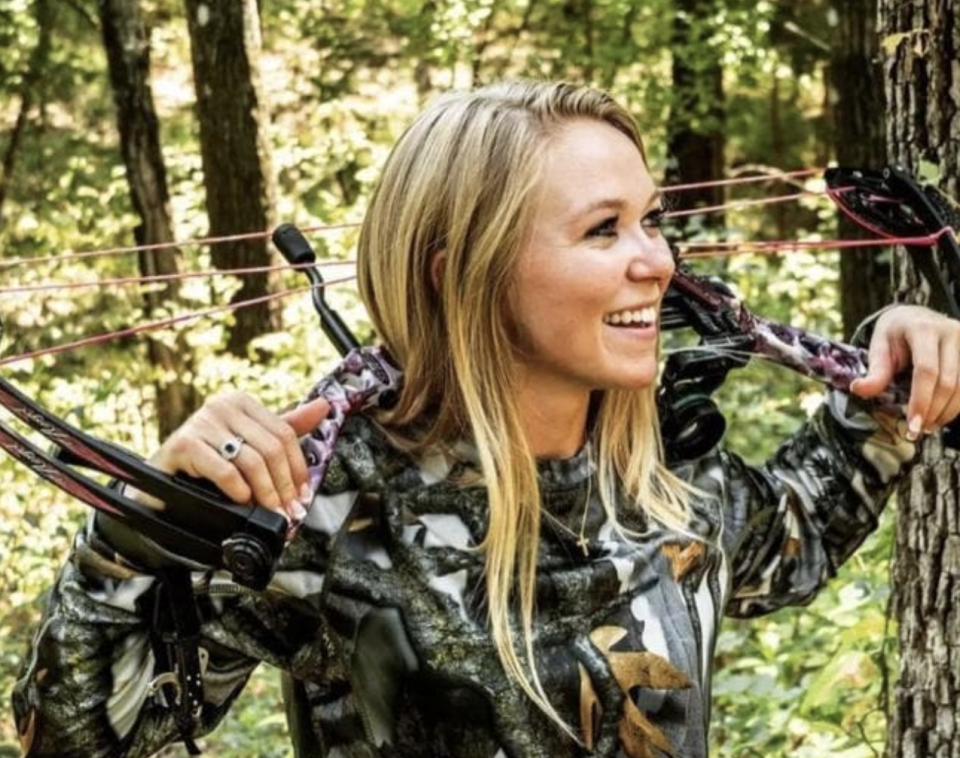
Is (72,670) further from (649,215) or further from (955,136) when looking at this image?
(955,136)

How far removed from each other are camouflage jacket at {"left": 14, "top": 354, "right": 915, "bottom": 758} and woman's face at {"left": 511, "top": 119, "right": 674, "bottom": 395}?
0.57 feet

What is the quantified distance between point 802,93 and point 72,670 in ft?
37.9

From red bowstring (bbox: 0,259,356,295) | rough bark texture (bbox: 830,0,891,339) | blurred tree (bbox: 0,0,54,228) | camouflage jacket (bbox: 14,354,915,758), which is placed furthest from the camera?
blurred tree (bbox: 0,0,54,228)

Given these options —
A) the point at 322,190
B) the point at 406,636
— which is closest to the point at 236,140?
the point at 322,190

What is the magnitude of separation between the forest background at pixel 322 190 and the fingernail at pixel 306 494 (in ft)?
6.54

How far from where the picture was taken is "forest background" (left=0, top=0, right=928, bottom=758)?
14.9 feet

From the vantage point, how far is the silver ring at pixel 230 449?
→ 4.53ft

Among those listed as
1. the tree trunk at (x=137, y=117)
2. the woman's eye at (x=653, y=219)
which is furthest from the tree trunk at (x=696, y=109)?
the woman's eye at (x=653, y=219)

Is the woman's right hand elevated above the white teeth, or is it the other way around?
the white teeth

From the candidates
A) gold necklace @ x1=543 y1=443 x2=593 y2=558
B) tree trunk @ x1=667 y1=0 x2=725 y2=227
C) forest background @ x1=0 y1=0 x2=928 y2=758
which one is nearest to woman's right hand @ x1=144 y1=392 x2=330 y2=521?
gold necklace @ x1=543 y1=443 x2=593 y2=558

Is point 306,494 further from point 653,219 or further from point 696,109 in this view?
point 696,109

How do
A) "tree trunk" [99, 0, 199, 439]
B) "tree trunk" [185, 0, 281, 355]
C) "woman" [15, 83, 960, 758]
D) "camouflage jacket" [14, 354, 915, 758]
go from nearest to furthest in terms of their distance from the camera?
"camouflage jacket" [14, 354, 915, 758] < "woman" [15, 83, 960, 758] < "tree trunk" [185, 0, 281, 355] < "tree trunk" [99, 0, 199, 439]

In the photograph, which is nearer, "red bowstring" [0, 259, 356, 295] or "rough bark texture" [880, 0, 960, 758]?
"red bowstring" [0, 259, 356, 295]

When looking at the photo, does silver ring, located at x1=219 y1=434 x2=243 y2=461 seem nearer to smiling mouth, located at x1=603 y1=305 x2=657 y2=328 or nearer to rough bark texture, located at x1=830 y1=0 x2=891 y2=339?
smiling mouth, located at x1=603 y1=305 x2=657 y2=328
